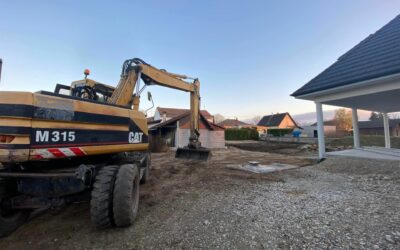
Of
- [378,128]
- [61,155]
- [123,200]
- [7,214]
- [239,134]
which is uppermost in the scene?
[378,128]

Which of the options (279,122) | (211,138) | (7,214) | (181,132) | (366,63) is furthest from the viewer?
(279,122)

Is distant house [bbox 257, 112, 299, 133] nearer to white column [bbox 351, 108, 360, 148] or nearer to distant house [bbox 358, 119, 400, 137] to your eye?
distant house [bbox 358, 119, 400, 137]

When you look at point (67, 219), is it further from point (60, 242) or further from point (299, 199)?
point (299, 199)

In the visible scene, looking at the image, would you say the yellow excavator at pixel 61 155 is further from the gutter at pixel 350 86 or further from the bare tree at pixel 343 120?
the bare tree at pixel 343 120

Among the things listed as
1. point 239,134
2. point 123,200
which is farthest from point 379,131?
point 123,200

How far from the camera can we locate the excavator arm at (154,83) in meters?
5.49

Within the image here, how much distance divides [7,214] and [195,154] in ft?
22.2

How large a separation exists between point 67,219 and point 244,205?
3.32 metres

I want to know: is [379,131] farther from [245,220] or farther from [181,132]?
[245,220]

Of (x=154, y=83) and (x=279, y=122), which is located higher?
(x=279, y=122)

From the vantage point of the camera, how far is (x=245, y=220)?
3516 millimetres

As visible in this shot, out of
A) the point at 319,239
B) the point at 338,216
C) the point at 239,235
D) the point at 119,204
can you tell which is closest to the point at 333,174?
the point at 338,216

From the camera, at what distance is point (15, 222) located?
3.46 m

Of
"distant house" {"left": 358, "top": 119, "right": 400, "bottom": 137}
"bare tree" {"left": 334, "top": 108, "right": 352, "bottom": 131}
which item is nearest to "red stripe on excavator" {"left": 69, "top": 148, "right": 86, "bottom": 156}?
"distant house" {"left": 358, "top": 119, "right": 400, "bottom": 137}
